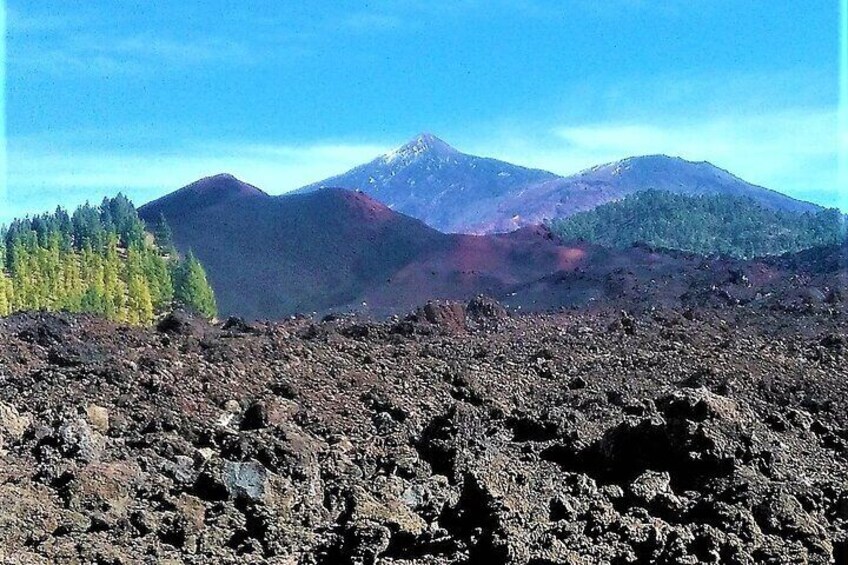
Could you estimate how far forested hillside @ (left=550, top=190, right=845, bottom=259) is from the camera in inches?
2292

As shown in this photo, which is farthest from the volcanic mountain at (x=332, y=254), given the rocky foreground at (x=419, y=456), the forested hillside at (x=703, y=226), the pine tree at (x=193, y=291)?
the rocky foreground at (x=419, y=456)

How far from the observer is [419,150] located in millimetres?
112312

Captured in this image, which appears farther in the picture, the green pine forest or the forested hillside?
the forested hillside

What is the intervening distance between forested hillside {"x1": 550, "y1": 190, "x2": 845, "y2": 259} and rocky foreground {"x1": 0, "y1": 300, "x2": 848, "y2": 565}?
48.1 meters

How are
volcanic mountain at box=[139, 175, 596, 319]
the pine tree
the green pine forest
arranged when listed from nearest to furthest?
the green pine forest
the pine tree
volcanic mountain at box=[139, 175, 596, 319]

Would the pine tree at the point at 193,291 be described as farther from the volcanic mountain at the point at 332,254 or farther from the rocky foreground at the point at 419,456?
the rocky foreground at the point at 419,456

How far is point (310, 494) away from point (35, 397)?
4.48 metres

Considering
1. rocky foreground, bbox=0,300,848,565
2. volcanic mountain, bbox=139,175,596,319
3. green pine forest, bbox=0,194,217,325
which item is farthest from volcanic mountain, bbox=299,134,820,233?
rocky foreground, bbox=0,300,848,565

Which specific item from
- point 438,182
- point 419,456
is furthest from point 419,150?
point 419,456

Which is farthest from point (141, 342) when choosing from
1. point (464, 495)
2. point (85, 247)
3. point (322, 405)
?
point (85, 247)

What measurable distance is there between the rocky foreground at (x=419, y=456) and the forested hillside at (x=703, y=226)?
48.1m

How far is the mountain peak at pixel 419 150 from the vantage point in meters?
111

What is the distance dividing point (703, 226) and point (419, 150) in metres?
55.2

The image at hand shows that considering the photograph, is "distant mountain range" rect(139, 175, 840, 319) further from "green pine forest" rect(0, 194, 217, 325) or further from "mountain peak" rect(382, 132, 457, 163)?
"mountain peak" rect(382, 132, 457, 163)
